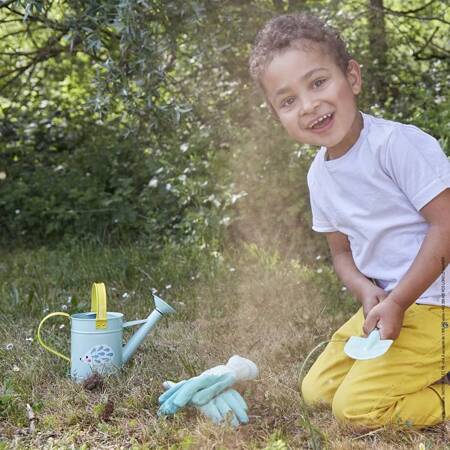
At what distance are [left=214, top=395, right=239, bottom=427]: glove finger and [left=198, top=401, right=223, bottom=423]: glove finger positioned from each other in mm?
11

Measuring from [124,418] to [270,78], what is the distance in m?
1.06

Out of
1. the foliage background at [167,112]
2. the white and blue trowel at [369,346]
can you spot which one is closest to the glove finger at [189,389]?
the white and blue trowel at [369,346]

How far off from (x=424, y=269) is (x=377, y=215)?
0.86 ft

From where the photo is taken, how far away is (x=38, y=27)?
504 centimetres

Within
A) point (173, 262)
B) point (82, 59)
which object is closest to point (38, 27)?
point (82, 59)

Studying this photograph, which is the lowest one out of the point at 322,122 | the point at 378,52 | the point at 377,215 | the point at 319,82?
the point at 377,215

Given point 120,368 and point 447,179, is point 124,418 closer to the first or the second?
point 120,368

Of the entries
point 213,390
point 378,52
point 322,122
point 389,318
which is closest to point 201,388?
point 213,390

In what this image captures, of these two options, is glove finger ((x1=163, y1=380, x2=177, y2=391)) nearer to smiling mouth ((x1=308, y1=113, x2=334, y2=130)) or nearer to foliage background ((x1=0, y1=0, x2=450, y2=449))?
foliage background ((x1=0, y1=0, x2=450, y2=449))

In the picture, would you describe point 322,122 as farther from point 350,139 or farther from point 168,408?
point 168,408

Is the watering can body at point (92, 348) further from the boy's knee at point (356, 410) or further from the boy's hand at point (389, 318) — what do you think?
the boy's hand at point (389, 318)

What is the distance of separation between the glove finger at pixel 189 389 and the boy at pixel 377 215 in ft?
1.03

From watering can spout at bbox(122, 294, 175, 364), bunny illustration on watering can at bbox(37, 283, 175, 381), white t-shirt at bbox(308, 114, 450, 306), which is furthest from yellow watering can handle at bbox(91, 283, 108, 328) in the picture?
white t-shirt at bbox(308, 114, 450, 306)

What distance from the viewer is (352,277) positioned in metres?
2.46
